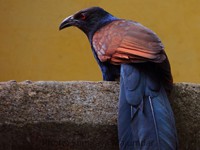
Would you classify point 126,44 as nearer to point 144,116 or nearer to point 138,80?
point 138,80

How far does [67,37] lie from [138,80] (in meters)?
1.41

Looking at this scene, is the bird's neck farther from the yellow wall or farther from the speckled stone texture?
the yellow wall

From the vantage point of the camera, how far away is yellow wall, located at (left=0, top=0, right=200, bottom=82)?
2635mm

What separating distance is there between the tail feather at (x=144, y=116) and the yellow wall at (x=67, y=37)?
132 centimetres

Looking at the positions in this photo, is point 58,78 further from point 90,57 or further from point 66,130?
point 66,130

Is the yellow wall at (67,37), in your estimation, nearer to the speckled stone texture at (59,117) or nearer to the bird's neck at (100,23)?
the bird's neck at (100,23)

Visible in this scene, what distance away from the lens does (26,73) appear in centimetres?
261

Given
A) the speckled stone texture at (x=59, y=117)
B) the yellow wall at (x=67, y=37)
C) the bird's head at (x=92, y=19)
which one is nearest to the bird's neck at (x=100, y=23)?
the bird's head at (x=92, y=19)

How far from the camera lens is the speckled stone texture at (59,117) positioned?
1.29m

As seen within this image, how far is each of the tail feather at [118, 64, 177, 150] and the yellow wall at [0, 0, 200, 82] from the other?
132 centimetres

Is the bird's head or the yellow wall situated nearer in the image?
the bird's head

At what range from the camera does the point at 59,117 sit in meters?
1.30

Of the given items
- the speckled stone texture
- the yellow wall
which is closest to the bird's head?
the speckled stone texture

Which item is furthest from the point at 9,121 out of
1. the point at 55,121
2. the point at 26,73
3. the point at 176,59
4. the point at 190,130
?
the point at 176,59
